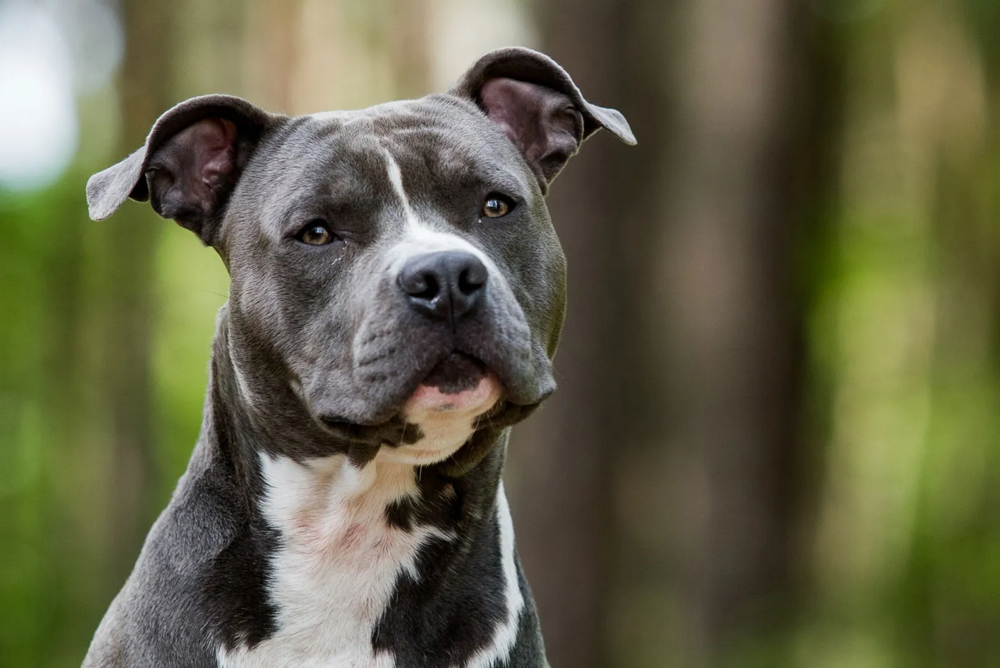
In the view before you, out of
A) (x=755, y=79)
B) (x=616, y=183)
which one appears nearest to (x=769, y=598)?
(x=616, y=183)

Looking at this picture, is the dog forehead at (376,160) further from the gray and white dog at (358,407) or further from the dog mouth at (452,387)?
the dog mouth at (452,387)

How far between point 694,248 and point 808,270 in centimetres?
159

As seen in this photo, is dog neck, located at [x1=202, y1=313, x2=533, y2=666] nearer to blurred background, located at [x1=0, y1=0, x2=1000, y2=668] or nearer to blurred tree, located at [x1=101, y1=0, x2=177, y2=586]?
blurred background, located at [x1=0, y1=0, x2=1000, y2=668]

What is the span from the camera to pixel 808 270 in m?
11.1

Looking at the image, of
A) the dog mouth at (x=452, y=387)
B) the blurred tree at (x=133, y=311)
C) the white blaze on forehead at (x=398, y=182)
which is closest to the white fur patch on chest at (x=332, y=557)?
the dog mouth at (x=452, y=387)

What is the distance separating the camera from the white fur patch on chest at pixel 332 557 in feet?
12.7

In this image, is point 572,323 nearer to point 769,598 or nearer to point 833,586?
point 769,598

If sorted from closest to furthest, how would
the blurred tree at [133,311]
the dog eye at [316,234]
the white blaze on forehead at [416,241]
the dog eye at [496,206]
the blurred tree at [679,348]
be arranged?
the white blaze on forehead at [416,241]
the dog eye at [316,234]
the dog eye at [496,206]
the blurred tree at [679,348]
the blurred tree at [133,311]

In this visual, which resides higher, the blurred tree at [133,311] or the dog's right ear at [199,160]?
the dog's right ear at [199,160]

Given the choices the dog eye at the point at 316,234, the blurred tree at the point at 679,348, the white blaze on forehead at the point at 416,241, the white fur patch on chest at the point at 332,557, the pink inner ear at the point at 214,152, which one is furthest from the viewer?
the blurred tree at the point at 679,348

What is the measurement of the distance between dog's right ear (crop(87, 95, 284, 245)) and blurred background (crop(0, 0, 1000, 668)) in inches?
202

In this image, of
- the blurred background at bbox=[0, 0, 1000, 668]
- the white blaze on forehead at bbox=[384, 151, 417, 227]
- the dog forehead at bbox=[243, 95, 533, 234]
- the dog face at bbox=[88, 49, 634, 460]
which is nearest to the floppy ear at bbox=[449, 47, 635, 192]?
the dog face at bbox=[88, 49, 634, 460]

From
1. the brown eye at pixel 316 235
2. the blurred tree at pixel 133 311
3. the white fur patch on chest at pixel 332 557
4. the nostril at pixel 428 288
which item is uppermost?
the nostril at pixel 428 288

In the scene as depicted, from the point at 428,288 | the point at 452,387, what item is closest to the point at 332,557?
the point at 452,387
